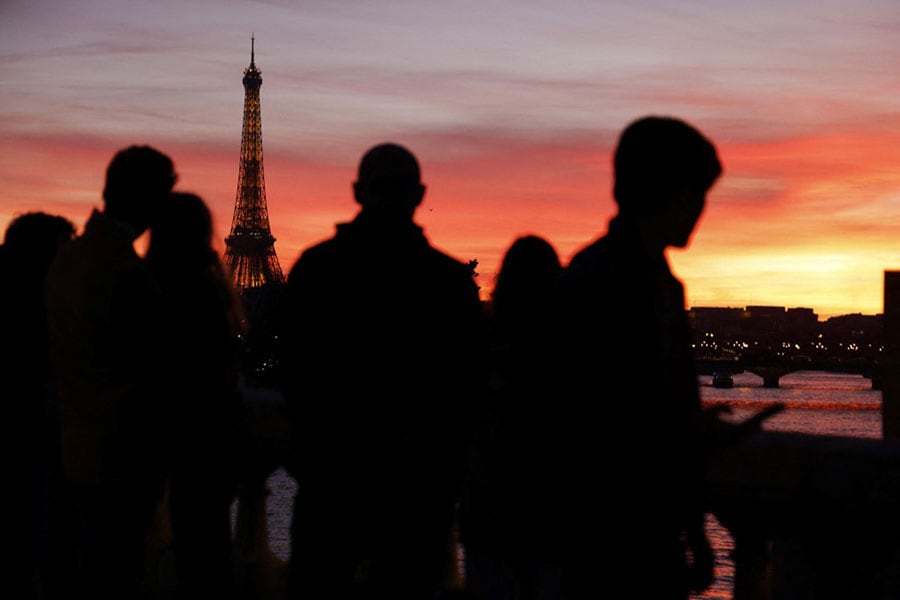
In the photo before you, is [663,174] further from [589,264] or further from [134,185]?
[134,185]

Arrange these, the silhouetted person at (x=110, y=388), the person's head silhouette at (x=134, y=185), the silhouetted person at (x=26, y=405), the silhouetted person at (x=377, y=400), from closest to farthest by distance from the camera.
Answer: the silhouetted person at (x=377, y=400) → the silhouetted person at (x=110, y=388) → the person's head silhouette at (x=134, y=185) → the silhouetted person at (x=26, y=405)

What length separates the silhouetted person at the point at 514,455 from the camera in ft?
8.33

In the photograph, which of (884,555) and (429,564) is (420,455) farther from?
(884,555)

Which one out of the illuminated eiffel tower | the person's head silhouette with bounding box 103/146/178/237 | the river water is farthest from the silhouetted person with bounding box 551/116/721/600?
the illuminated eiffel tower

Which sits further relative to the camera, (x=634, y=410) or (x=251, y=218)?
(x=251, y=218)

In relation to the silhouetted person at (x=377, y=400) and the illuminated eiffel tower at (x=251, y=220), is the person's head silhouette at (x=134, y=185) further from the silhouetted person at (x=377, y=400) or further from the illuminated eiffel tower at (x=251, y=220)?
the illuminated eiffel tower at (x=251, y=220)

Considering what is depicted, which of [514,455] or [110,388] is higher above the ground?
[110,388]

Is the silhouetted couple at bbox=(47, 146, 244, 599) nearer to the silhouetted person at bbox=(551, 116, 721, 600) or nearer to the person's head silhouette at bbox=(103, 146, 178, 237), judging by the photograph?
the person's head silhouette at bbox=(103, 146, 178, 237)

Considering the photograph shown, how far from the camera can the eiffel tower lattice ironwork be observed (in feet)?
363

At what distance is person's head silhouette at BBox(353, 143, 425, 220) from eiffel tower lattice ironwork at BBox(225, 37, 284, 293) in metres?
107

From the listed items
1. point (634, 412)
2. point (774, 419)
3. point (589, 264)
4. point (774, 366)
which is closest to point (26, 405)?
point (589, 264)

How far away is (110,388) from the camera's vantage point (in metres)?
3.85

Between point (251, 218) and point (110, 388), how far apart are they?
11027 centimetres

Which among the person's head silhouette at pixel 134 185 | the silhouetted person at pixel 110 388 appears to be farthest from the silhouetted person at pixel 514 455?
the person's head silhouette at pixel 134 185
